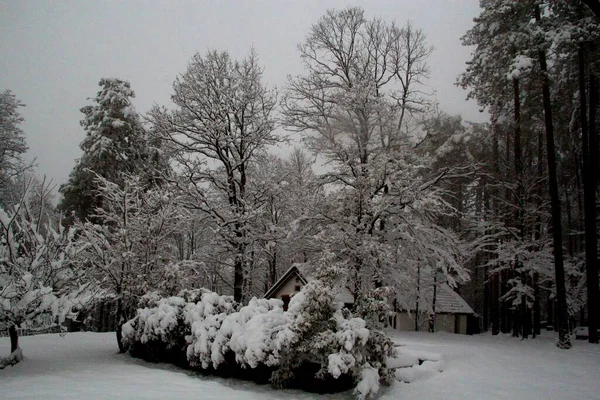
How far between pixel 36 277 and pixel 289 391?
6.24m

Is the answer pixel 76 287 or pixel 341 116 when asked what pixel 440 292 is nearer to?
pixel 341 116

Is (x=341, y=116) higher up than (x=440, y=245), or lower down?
higher up

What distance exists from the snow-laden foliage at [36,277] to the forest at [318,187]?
0.05m

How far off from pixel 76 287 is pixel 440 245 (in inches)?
461

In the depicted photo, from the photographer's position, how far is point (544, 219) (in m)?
21.1

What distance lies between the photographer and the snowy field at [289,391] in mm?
6965

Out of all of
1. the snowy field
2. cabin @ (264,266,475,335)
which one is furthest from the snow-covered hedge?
cabin @ (264,266,475,335)

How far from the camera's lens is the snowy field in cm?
696

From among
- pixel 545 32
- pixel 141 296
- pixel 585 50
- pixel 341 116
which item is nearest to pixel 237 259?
pixel 141 296

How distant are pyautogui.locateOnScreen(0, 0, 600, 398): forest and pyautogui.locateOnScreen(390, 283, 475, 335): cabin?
611 cm

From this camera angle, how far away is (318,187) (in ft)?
52.1

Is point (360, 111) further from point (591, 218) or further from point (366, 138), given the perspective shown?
point (591, 218)

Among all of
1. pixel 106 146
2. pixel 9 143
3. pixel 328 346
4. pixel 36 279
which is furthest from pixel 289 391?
pixel 9 143

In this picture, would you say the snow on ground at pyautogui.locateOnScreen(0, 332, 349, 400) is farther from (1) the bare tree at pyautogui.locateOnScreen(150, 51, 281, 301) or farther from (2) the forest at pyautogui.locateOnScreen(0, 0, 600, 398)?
(1) the bare tree at pyautogui.locateOnScreen(150, 51, 281, 301)
